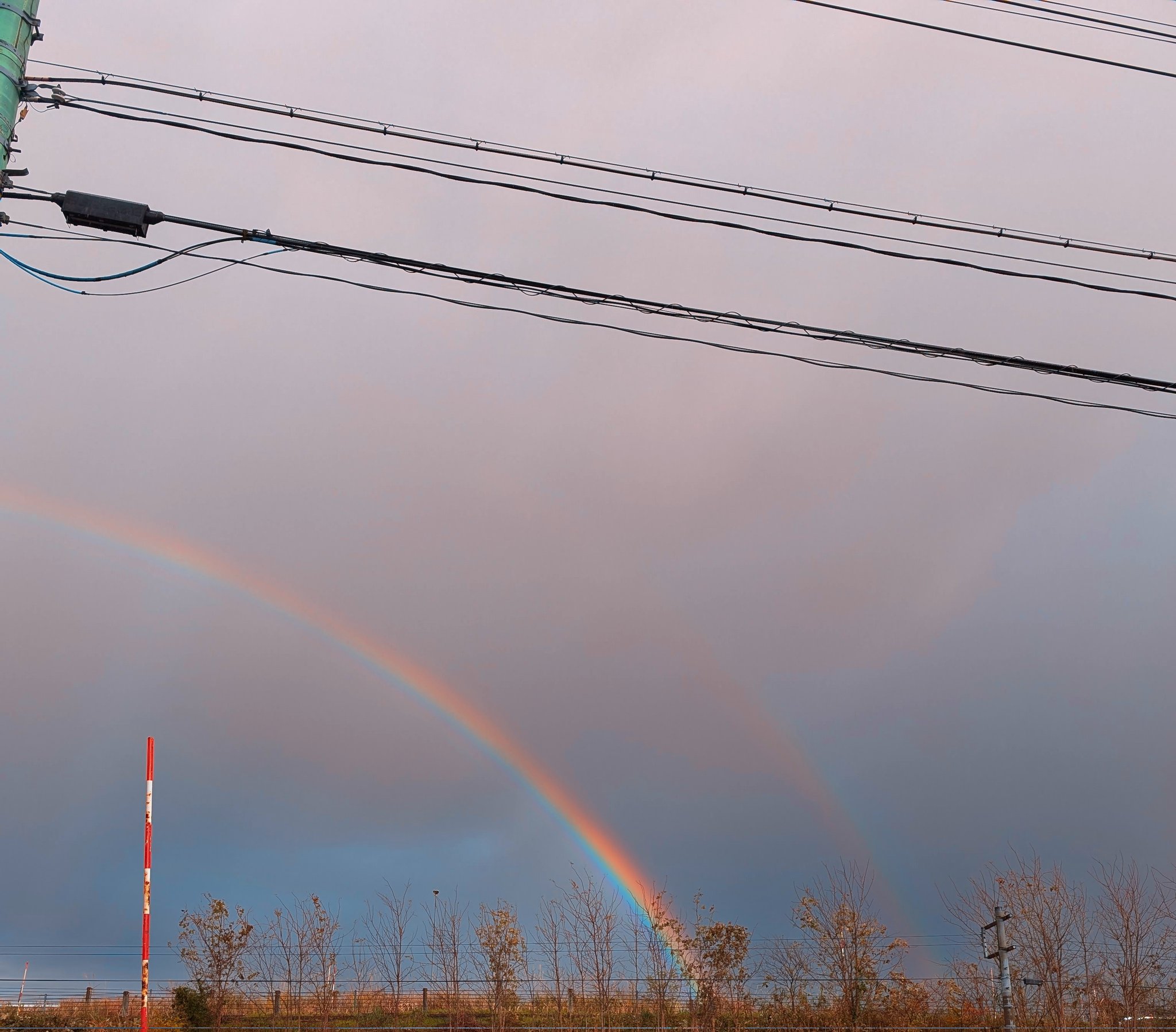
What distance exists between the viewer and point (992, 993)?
24156 mm

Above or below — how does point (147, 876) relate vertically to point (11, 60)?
below

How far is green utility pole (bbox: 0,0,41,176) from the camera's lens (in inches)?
294

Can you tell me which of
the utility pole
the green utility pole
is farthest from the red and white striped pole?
the utility pole

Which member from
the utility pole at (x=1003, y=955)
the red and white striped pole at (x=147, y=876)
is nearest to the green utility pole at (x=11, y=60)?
the red and white striped pole at (x=147, y=876)

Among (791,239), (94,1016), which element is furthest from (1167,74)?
(94,1016)

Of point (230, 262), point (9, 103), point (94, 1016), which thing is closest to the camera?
point (9, 103)

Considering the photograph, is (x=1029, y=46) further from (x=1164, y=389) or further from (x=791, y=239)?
(x=1164, y=389)

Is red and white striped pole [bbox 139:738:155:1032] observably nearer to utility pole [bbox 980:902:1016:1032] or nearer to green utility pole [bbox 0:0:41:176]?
green utility pole [bbox 0:0:41:176]

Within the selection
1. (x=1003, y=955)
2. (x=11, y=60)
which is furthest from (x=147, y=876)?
(x=1003, y=955)

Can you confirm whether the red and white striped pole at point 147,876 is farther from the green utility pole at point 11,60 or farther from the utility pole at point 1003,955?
the utility pole at point 1003,955

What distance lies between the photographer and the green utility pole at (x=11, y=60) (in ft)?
24.5

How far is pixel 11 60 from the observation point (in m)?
7.51

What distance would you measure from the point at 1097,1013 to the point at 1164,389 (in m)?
19.6

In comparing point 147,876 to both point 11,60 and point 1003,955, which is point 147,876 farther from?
point 1003,955
